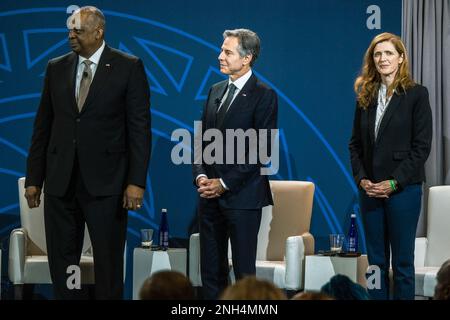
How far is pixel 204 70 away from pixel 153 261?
150 cm


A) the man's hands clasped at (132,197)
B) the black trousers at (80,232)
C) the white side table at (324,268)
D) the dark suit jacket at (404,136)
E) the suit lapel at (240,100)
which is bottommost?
the white side table at (324,268)

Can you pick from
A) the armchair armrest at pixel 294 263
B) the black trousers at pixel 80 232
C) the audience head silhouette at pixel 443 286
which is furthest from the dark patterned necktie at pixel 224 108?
the audience head silhouette at pixel 443 286

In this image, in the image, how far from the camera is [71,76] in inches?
171

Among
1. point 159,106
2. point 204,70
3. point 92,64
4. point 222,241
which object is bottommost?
point 222,241

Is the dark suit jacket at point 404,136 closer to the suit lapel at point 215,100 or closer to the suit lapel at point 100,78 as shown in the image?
the suit lapel at point 215,100

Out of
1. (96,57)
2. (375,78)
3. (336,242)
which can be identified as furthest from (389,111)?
(96,57)

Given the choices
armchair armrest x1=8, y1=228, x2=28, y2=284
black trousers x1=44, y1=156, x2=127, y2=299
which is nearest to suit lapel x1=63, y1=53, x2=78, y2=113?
black trousers x1=44, y1=156, x2=127, y2=299

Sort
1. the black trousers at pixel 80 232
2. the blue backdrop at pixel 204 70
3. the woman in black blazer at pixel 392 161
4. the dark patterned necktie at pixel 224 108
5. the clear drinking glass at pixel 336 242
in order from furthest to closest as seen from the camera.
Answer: the blue backdrop at pixel 204 70 < the clear drinking glass at pixel 336 242 < the dark patterned necktie at pixel 224 108 < the woman in black blazer at pixel 392 161 < the black trousers at pixel 80 232

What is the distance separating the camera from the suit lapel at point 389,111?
15.2ft

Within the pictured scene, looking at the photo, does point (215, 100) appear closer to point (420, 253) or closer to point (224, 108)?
point (224, 108)

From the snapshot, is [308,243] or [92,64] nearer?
[92,64]

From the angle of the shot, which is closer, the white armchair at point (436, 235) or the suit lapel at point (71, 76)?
the suit lapel at point (71, 76)

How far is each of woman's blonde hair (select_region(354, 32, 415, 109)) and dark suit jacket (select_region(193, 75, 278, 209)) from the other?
503 mm
